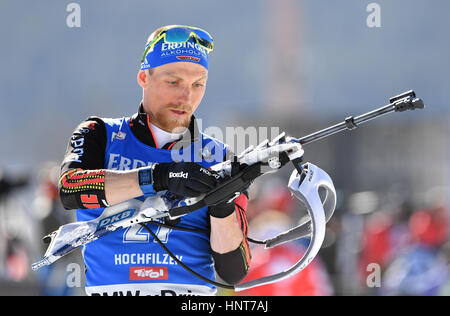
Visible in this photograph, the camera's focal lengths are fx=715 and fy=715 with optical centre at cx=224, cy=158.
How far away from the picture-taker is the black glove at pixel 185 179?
286cm

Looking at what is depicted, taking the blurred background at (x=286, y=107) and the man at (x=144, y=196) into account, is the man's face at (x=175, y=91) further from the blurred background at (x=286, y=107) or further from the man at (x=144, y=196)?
the blurred background at (x=286, y=107)

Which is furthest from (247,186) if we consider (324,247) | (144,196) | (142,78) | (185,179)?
(324,247)

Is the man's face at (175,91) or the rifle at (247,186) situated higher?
the man's face at (175,91)

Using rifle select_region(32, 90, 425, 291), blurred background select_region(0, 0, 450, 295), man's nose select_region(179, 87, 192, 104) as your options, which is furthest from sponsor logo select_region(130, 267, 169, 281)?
blurred background select_region(0, 0, 450, 295)

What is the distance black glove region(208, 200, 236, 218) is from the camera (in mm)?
3103

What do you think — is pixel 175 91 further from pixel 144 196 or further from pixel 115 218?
pixel 115 218

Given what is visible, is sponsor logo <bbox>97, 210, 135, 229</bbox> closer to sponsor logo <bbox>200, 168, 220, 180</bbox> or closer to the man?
the man

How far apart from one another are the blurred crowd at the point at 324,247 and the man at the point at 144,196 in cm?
370

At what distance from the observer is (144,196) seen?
3.16m

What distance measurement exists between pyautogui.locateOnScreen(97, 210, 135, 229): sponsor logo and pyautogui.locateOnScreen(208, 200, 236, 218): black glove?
0.36 metres

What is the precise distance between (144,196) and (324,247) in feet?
21.4

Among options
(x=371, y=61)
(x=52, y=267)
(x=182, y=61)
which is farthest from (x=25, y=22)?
(x=182, y=61)

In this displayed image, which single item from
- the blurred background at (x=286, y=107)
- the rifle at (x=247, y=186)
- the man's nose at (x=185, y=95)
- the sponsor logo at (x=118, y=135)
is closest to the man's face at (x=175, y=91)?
the man's nose at (x=185, y=95)
